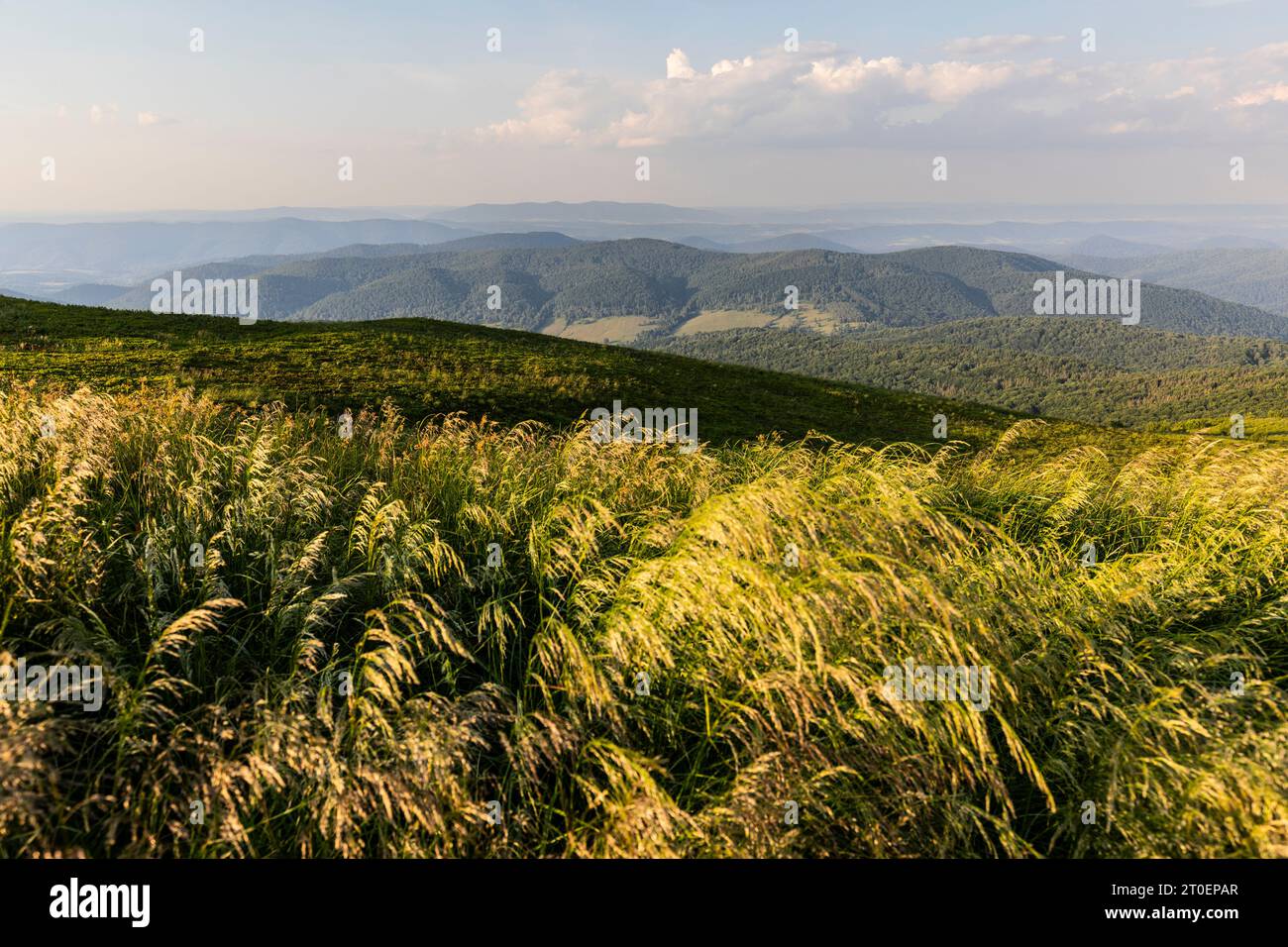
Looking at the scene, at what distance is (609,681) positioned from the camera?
410cm

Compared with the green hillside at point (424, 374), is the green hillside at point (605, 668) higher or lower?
lower

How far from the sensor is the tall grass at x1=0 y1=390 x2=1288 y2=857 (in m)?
3.23

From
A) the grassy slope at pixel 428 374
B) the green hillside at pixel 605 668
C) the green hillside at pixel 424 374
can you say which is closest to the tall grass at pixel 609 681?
the green hillside at pixel 605 668

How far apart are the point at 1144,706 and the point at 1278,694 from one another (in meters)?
0.84

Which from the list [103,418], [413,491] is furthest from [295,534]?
[103,418]

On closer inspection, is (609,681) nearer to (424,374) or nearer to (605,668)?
(605,668)

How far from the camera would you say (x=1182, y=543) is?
21.4ft

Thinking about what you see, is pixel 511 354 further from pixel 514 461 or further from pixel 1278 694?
pixel 1278 694

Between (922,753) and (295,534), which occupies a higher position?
(295,534)

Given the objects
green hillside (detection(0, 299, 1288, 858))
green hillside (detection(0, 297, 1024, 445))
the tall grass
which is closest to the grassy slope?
green hillside (detection(0, 297, 1024, 445))

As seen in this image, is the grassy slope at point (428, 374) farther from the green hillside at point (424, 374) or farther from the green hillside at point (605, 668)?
the green hillside at point (605, 668)

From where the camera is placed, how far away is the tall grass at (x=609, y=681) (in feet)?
10.6

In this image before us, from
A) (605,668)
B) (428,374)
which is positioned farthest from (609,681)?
(428,374)

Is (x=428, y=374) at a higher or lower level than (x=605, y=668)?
higher
